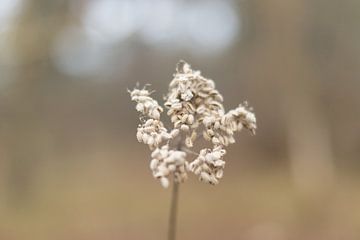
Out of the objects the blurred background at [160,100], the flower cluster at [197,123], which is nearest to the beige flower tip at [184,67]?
the flower cluster at [197,123]

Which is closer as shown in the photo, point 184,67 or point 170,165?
point 170,165

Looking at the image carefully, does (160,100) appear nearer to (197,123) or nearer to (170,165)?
(197,123)

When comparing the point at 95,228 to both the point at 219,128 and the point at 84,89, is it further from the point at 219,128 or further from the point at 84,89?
the point at 219,128

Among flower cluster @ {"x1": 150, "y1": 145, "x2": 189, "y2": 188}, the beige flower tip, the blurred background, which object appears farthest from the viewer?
the blurred background

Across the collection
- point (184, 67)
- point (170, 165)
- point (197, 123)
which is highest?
point (184, 67)

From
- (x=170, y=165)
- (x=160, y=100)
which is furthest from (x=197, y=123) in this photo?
(x=160, y=100)

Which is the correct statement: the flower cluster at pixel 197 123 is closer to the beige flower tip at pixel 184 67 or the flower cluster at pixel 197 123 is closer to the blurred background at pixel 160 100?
the beige flower tip at pixel 184 67

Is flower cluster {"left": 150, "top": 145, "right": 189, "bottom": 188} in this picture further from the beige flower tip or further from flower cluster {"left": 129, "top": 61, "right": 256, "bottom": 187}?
the beige flower tip

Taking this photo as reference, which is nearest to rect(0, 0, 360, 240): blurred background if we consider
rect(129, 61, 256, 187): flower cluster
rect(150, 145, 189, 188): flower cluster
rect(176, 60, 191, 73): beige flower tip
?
rect(176, 60, 191, 73): beige flower tip
